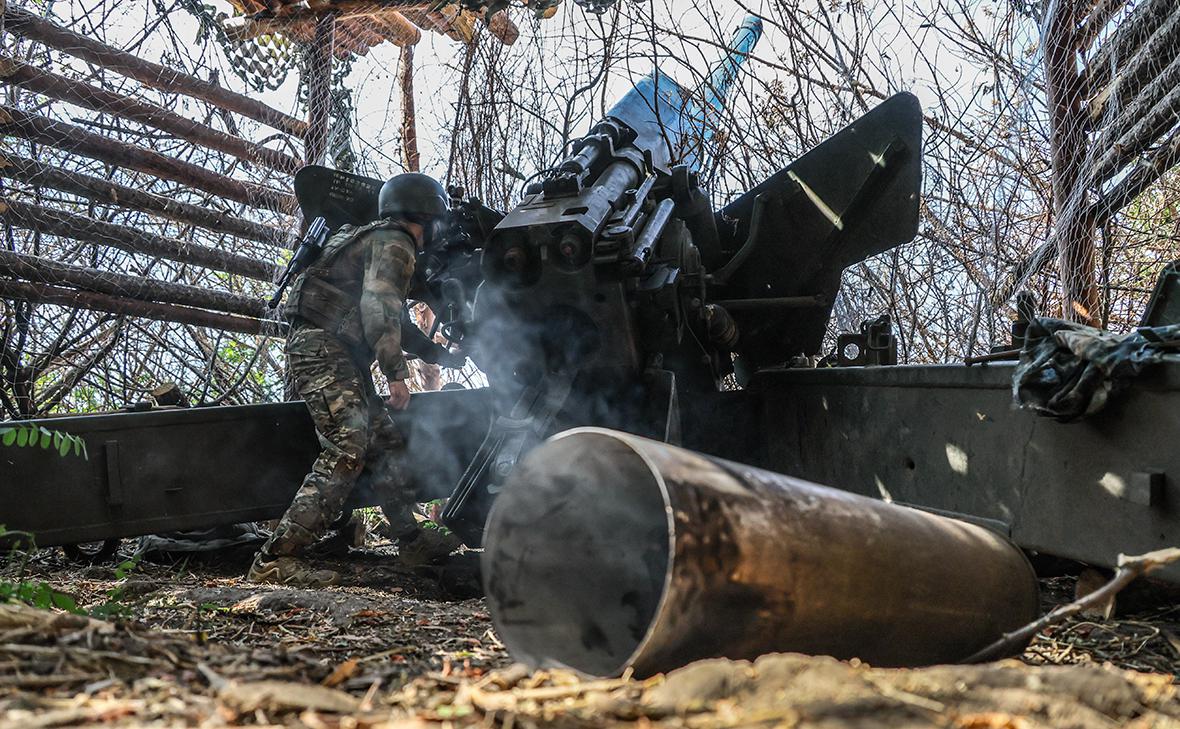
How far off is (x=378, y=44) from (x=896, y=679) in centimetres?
695

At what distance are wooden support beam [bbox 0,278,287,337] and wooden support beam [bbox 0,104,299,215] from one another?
41.5 inches

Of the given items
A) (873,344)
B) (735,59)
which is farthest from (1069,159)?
(735,59)

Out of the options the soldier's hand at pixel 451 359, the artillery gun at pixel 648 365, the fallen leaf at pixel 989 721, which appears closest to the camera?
the fallen leaf at pixel 989 721

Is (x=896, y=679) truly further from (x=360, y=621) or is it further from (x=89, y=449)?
(x=89, y=449)

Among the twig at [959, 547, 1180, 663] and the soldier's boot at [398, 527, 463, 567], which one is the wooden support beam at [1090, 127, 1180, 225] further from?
the soldier's boot at [398, 527, 463, 567]

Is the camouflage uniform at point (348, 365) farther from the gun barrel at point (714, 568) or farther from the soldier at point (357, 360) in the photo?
the gun barrel at point (714, 568)

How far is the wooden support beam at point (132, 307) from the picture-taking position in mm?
6004

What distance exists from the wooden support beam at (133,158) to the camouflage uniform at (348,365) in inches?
87.7

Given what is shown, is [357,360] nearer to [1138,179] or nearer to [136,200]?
[136,200]

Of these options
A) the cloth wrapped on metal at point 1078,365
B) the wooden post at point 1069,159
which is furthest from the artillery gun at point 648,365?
the wooden post at point 1069,159

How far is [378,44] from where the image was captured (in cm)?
736

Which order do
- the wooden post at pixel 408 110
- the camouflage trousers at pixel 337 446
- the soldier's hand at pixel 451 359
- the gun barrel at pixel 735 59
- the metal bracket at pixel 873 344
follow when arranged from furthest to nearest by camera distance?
the wooden post at pixel 408 110
the gun barrel at pixel 735 59
the soldier's hand at pixel 451 359
the camouflage trousers at pixel 337 446
the metal bracket at pixel 873 344

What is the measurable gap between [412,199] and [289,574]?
218cm

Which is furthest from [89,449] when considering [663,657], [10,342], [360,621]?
[663,657]
